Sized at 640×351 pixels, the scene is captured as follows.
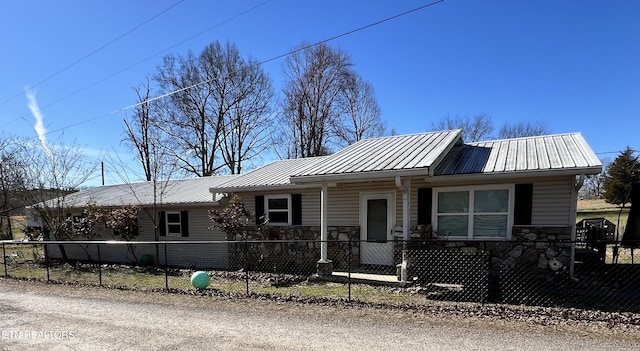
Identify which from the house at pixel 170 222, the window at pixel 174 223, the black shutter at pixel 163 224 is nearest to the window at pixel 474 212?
the house at pixel 170 222

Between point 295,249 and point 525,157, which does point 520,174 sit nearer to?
point 525,157

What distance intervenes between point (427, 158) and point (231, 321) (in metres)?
5.28

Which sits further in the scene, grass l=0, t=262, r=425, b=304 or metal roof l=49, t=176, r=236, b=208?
metal roof l=49, t=176, r=236, b=208

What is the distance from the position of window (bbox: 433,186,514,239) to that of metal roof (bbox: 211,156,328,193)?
4060 millimetres

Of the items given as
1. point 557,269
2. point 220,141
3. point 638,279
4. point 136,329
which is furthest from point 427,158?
point 220,141

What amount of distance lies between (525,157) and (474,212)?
1726 millimetres

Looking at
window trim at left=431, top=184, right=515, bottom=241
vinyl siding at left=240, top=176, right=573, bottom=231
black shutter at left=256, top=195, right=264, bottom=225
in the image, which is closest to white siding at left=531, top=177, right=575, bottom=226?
Answer: vinyl siding at left=240, top=176, right=573, bottom=231

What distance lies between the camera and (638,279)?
768 cm

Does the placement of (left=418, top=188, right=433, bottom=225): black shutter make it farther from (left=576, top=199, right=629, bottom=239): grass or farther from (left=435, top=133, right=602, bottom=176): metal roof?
(left=576, top=199, right=629, bottom=239): grass

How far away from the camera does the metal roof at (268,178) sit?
11.2 m

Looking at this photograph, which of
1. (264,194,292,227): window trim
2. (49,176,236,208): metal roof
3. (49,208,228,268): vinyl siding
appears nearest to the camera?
(264,194,292,227): window trim

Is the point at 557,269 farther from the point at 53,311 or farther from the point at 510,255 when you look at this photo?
the point at 53,311

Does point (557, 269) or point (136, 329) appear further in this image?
point (557, 269)

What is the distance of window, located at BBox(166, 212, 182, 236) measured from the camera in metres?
13.8
